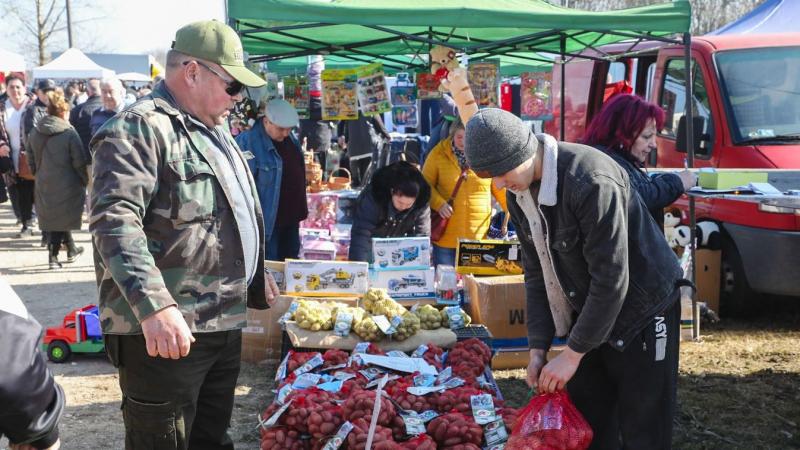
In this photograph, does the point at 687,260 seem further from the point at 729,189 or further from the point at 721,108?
the point at 729,189

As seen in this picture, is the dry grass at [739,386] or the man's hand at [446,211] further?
the man's hand at [446,211]

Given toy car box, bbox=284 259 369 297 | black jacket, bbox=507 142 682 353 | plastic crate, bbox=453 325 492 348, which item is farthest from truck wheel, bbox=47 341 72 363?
black jacket, bbox=507 142 682 353

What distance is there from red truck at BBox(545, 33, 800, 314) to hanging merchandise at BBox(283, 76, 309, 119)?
2916 millimetres

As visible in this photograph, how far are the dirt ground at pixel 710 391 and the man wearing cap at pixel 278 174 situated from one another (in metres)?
1.21

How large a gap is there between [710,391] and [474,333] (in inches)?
58.5

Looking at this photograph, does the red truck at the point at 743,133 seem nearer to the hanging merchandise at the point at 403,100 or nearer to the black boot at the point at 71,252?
the hanging merchandise at the point at 403,100

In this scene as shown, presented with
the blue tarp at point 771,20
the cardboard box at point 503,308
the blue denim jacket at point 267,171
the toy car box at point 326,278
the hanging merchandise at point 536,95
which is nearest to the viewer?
the cardboard box at point 503,308

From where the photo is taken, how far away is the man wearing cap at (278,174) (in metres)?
6.02

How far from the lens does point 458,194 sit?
6.14 m

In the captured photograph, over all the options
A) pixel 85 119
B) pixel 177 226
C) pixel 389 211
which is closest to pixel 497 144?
pixel 177 226

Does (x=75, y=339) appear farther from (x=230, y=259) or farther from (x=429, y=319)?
(x=230, y=259)

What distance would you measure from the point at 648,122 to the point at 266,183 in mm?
3306

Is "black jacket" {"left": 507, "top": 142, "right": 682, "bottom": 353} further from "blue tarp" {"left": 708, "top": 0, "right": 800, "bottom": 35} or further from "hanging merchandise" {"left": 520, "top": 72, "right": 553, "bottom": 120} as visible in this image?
"blue tarp" {"left": 708, "top": 0, "right": 800, "bottom": 35}

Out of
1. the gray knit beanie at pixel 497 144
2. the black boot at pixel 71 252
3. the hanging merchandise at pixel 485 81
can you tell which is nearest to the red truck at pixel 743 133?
the hanging merchandise at pixel 485 81
